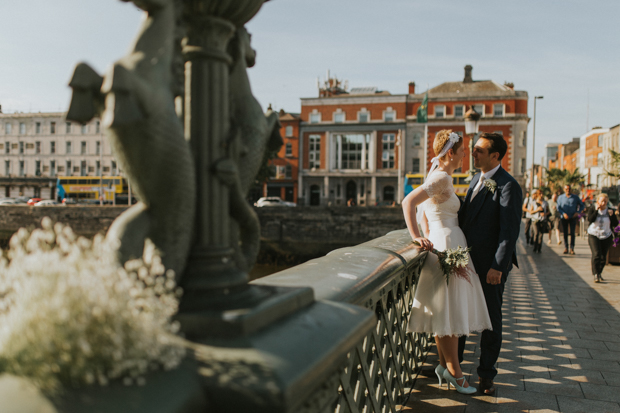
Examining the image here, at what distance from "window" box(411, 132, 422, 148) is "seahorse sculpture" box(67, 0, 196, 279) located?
47844 mm

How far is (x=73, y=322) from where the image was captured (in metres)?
0.96

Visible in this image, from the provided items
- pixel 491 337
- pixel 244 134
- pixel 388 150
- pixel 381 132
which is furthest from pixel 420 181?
pixel 244 134

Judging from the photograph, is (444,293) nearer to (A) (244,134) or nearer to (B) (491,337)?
(B) (491,337)

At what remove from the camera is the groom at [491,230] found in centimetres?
375

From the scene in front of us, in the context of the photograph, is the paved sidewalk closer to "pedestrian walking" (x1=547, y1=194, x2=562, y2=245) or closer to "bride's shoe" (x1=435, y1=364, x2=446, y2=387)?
"bride's shoe" (x1=435, y1=364, x2=446, y2=387)

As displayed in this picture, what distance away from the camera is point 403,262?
3.36m

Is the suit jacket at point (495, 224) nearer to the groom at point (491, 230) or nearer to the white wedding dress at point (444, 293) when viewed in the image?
the groom at point (491, 230)

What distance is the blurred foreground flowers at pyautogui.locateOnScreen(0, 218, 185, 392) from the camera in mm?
953

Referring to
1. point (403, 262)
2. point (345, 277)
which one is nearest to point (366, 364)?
point (345, 277)

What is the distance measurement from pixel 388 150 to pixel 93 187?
31.0m

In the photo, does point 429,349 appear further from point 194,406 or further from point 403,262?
point 194,406

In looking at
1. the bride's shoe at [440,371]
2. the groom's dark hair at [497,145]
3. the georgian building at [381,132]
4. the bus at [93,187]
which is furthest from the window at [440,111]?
the bride's shoe at [440,371]

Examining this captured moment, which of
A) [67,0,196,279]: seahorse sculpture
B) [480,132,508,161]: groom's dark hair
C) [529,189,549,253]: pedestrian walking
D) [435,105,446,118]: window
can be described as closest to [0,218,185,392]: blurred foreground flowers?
[67,0,196,279]: seahorse sculpture

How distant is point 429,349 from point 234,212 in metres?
3.64
